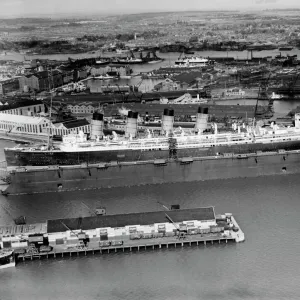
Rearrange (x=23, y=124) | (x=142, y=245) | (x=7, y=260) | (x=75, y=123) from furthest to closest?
(x=23, y=124), (x=75, y=123), (x=142, y=245), (x=7, y=260)

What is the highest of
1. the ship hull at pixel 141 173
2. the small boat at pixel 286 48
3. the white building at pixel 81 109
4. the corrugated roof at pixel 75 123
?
the small boat at pixel 286 48

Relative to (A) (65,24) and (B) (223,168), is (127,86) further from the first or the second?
(B) (223,168)

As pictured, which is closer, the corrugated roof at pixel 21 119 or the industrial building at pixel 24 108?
the corrugated roof at pixel 21 119

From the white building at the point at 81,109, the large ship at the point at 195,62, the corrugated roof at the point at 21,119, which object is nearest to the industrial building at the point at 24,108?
the corrugated roof at the point at 21,119

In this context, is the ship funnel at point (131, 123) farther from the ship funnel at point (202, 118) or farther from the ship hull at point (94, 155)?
the ship funnel at point (202, 118)

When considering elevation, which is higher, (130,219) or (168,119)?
(168,119)

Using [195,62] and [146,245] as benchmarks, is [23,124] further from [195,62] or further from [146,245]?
[195,62]

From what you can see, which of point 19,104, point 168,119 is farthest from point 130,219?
point 19,104

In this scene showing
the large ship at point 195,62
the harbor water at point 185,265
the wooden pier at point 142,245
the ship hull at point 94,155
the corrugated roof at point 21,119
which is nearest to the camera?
the harbor water at point 185,265
